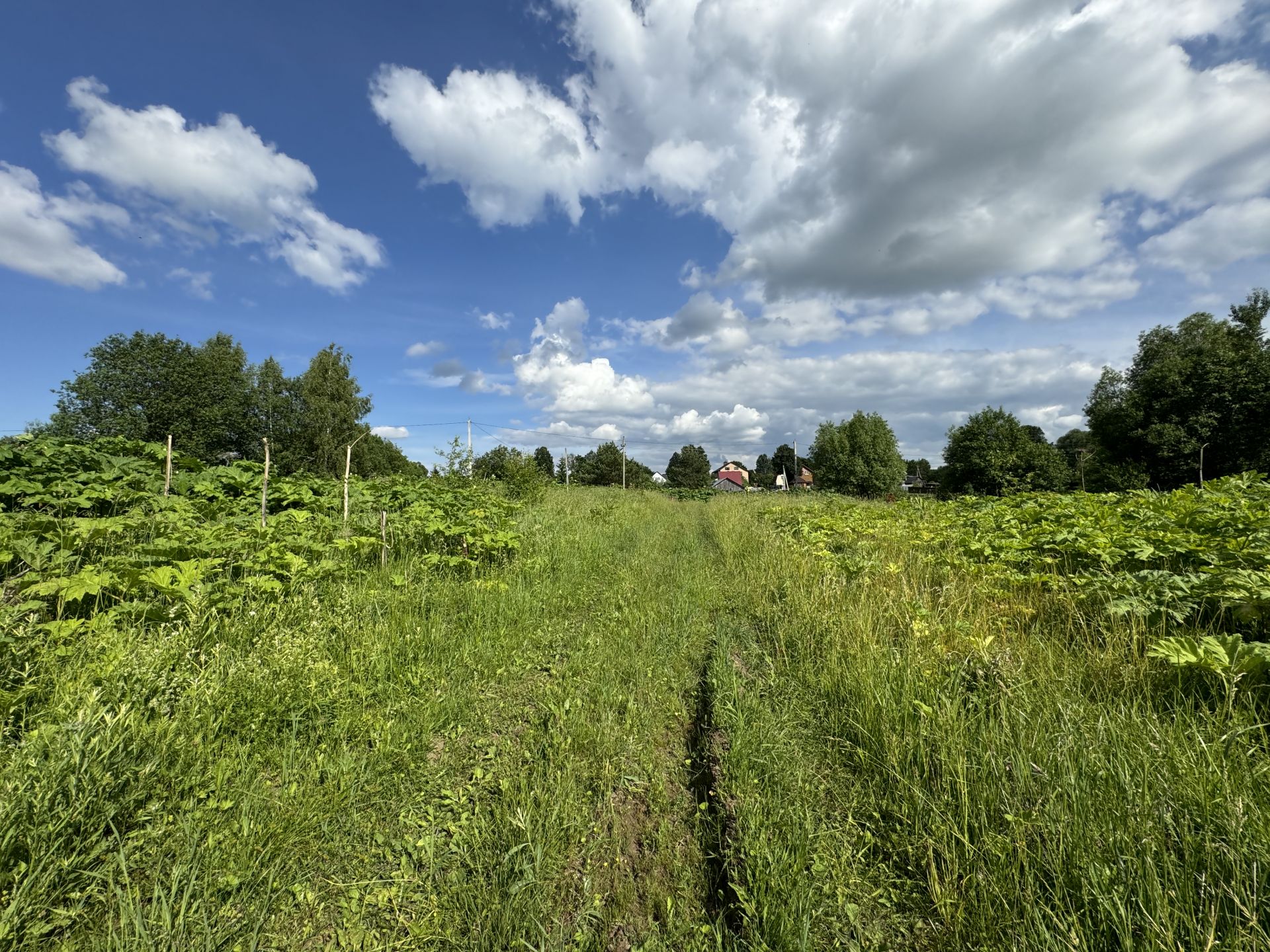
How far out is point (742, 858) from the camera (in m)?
2.29

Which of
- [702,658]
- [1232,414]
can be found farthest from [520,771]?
[1232,414]

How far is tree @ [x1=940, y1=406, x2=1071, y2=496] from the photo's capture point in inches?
1305

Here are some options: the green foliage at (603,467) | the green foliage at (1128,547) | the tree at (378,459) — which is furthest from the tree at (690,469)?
the green foliage at (1128,547)

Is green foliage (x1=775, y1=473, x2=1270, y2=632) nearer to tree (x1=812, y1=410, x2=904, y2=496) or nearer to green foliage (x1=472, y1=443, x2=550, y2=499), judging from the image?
green foliage (x1=472, y1=443, x2=550, y2=499)

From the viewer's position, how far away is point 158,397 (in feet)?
123

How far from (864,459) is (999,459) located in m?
10.7

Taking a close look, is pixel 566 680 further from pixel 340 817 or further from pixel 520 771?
pixel 340 817

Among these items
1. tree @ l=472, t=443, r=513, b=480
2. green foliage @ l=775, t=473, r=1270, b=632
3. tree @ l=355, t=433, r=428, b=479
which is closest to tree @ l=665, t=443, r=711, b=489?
tree @ l=355, t=433, r=428, b=479

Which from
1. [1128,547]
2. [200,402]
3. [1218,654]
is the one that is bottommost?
[1218,654]

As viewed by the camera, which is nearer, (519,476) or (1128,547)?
(1128,547)

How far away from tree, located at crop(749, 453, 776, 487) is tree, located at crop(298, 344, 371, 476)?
85323 mm

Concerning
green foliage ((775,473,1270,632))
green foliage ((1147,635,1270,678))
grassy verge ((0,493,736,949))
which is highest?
green foliage ((775,473,1270,632))

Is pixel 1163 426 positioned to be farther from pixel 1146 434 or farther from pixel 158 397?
pixel 158 397

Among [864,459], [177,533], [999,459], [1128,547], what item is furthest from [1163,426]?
[177,533]
